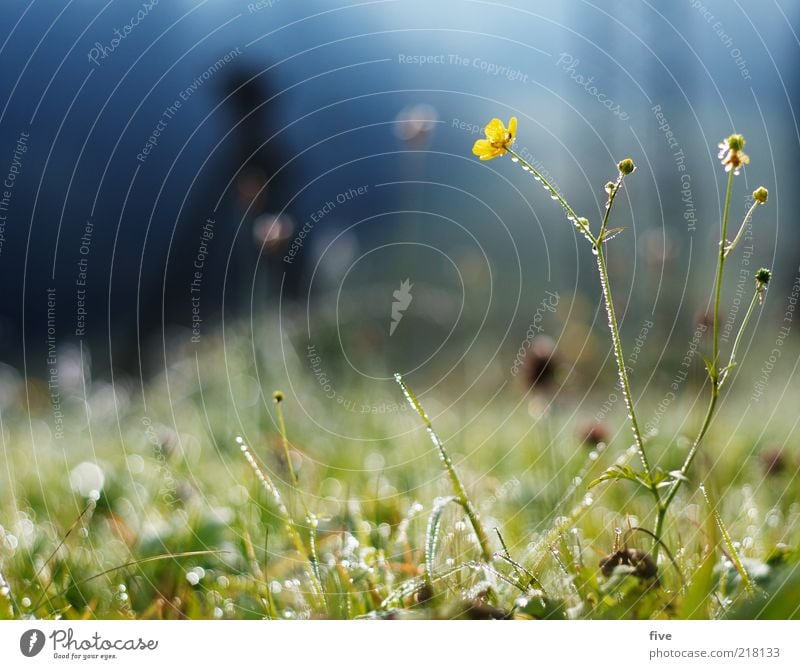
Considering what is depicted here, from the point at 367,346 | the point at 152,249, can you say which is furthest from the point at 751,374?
the point at 152,249

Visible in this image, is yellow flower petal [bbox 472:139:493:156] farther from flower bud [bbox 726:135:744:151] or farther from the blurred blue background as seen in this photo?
the blurred blue background

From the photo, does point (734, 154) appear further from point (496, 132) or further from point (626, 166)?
point (496, 132)

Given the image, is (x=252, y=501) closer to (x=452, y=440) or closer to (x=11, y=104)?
(x=452, y=440)

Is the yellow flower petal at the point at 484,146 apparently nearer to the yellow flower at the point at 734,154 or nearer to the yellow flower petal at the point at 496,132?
the yellow flower petal at the point at 496,132

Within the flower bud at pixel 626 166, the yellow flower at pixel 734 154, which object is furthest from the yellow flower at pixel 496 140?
the yellow flower at pixel 734 154

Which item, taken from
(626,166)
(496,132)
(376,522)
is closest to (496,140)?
(496,132)

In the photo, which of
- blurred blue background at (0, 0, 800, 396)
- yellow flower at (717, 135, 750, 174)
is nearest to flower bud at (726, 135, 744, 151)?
yellow flower at (717, 135, 750, 174)
